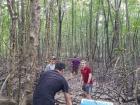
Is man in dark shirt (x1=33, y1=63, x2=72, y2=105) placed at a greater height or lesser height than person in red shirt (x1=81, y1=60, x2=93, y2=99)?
greater

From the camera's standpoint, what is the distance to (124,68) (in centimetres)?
1337

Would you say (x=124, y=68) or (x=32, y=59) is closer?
(x=32, y=59)

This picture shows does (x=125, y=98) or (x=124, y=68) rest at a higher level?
(x=124, y=68)

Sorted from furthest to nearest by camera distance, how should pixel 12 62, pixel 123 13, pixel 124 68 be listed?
1. pixel 123 13
2. pixel 124 68
3. pixel 12 62

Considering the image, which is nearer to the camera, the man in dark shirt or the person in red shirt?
the man in dark shirt

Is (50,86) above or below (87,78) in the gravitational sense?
above

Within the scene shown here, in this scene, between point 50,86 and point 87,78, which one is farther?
point 87,78

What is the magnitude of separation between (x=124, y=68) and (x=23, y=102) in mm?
5895

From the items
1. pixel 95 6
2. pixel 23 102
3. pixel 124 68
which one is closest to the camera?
pixel 23 102

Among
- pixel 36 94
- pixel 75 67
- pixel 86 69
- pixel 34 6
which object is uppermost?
pixel 34 6

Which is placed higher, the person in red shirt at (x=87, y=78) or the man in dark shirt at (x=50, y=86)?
the man in dark shirt at (x=50, y=86)

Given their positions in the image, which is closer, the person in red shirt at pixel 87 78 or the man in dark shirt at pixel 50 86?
the man in dark shirt at pixel 50 86

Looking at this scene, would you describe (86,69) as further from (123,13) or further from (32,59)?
(123,13)

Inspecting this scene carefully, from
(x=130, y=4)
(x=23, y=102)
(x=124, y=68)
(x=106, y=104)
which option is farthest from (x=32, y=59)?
(x=130, y=4)
